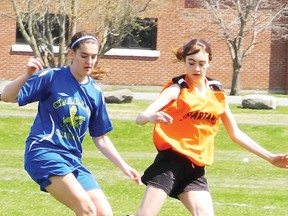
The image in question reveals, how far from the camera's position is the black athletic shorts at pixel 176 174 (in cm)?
679

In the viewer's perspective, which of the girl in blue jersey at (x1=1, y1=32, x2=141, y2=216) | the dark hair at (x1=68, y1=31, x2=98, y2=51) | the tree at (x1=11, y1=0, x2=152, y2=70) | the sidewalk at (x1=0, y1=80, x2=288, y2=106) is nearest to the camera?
the girl in blue jersey at (x1=1, y1=32, x2=141, y2=216)

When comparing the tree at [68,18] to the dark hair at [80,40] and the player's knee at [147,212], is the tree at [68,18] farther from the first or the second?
the player's knee at [147,212]

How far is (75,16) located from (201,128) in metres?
18.7

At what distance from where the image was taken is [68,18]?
87.4 feet

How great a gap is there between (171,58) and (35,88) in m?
28.3

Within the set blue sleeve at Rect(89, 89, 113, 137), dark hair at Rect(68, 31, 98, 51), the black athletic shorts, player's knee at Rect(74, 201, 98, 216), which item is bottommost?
player's knee at Rect(74, 201, 98, 216)

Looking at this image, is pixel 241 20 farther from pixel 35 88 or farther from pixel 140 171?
pixel 35 88

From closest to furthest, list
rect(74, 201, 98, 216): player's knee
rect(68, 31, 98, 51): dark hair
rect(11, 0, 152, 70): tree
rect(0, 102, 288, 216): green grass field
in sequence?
rect(74, 201, 98, 216): player's knee < rect(68, 31, 98, 51): dark hair < rect(0, 102, 288, 216): green grass field < rect(11, 0, 152, 70): tree

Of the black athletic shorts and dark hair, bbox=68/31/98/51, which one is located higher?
dark hair, bbox=68/31/98/51

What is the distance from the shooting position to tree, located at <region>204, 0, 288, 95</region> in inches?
1191

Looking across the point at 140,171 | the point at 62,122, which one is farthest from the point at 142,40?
the point at 62,122

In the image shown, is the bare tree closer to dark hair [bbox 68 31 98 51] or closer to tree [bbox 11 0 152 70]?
tree [bbox 11 0 152 70]

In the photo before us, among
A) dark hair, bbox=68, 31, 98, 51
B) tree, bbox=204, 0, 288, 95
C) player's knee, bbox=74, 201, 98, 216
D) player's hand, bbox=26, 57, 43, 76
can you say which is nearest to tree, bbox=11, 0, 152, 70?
tree, bbox=204, 0, 288, 95

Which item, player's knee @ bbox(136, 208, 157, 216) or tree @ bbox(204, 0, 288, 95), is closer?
player's knee @ bbox(136, 208, 157, 216)
